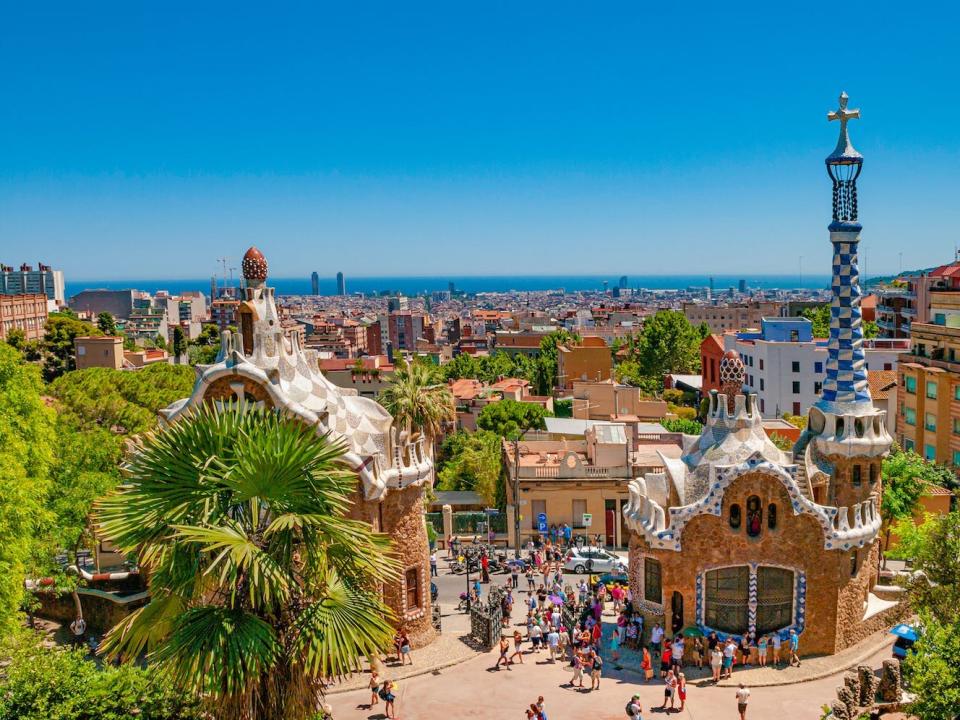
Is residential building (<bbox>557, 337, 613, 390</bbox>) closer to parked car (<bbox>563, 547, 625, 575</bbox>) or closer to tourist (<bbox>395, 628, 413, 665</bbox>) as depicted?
parked car (<bbox>563, 547, 625, 575</bbox>)

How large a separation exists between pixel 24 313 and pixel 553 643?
105800 millimetres

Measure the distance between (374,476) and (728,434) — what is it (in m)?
10.3

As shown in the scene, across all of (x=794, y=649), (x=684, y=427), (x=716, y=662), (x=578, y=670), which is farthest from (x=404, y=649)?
(x=684, y=427)

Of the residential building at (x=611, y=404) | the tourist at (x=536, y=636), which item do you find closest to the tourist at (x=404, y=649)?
the tourist at (x=536, y=636)

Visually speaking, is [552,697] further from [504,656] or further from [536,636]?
[536,636]

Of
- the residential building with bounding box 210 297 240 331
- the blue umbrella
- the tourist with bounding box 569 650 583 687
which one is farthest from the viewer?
the residential building with bounding box 210 297 240 331

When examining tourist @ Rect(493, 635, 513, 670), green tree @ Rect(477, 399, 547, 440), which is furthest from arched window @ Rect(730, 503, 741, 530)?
green tree @ Rect(477, 399, 547, 440)

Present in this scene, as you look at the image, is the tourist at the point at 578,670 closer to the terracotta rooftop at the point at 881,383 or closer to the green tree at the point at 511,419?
the green tree at the point at 511,419

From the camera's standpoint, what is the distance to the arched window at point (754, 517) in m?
24.9

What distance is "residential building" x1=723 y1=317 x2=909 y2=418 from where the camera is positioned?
6544 centimetres

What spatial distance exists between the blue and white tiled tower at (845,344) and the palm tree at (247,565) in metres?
17.6

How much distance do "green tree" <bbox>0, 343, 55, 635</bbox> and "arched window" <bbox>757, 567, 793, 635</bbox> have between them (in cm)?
2017

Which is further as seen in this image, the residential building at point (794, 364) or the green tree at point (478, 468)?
the residential building at point (794, 364)

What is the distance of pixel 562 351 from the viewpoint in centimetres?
8812
